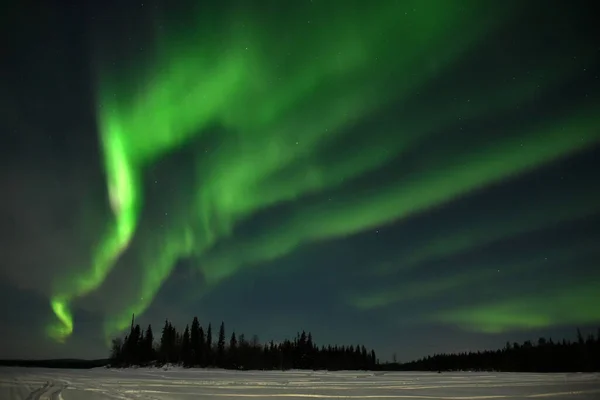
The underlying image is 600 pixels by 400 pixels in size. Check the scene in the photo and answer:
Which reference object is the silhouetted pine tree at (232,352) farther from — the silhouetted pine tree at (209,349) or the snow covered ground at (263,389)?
the snow covered ground at (263,389)

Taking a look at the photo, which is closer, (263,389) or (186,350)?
(263,389)

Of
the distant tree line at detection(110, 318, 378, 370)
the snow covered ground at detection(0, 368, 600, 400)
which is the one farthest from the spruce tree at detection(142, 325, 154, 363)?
the snow covered ground at detection(0, 368, 600, 400)

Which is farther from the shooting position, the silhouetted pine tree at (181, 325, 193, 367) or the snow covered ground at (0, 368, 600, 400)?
the silhouetted pine tree at (181, 325, 193, 367)

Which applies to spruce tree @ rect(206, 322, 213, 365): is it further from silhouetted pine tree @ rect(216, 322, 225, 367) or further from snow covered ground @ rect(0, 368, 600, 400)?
snow covered ground @ rect(0, 368, 600, 400)

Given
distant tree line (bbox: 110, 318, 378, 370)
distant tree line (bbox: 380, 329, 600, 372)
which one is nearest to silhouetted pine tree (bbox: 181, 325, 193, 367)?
distant tree line (bbox: 110, 318, 378, 370)

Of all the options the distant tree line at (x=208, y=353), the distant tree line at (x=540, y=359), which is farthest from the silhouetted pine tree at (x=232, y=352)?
the distant tree line at (x=540, y=359)

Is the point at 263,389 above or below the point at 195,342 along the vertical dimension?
above

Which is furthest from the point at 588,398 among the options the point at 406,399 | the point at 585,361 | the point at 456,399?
the point at 585,361

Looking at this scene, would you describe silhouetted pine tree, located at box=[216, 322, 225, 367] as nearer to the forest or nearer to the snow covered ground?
the forest

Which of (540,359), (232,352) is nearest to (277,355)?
(232,352)

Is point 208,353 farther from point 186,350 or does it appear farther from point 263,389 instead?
point 263,389

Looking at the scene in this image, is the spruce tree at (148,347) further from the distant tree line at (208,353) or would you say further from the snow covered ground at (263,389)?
the snow covered ground at (263,389)

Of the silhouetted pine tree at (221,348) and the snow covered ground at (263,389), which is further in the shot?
the silhouetted pine tree at (221,348)

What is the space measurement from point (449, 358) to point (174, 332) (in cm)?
11195
